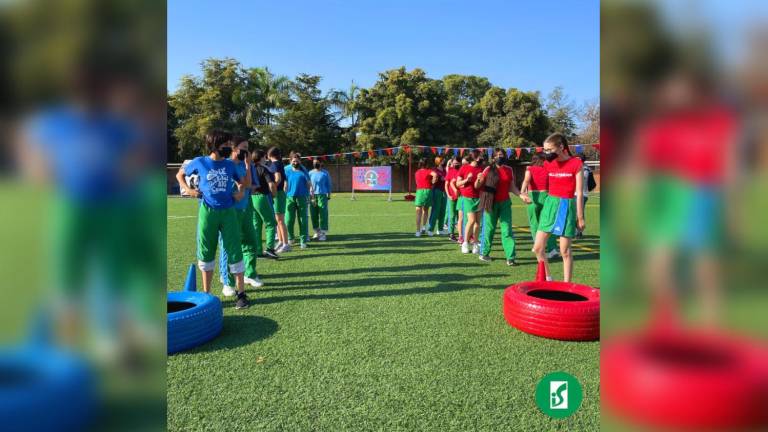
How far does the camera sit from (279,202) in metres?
8.40

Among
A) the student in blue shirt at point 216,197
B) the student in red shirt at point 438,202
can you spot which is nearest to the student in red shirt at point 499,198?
the student in red shirt at point 438,202

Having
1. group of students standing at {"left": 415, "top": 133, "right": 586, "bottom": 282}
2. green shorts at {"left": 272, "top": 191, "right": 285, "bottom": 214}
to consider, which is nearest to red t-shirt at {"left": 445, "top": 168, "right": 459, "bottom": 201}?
group of students standing at {"left": 415, "top": 133, "right": 586, "bottom": 282}
